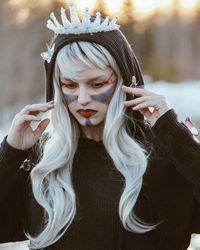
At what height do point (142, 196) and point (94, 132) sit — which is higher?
point (94, 132)

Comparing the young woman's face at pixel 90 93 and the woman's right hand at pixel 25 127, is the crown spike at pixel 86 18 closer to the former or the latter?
the young woman's face at pixel 90 93

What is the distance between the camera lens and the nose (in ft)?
9.25

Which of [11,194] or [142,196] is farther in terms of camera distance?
[11,194]

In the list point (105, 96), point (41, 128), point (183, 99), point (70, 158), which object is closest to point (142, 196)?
point (70, 158)

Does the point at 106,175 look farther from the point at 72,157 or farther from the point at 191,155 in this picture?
the point at 191,155

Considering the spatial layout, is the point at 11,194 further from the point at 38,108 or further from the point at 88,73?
the point at 88,73

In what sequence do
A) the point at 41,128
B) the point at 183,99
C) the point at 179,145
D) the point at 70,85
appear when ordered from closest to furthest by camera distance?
the point at 179,145, the point at 70,85, the point at 41,128, the point at 183,99

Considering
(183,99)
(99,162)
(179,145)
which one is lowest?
(183,99)

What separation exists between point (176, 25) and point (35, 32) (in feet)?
110

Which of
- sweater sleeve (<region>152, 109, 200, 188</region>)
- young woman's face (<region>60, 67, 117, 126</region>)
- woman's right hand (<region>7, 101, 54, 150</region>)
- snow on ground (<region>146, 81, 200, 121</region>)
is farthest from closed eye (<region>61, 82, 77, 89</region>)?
snow on ground (<region>146, 81, 200, 121</region>)

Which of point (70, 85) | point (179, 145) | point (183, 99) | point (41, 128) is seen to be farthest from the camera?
point (183, 99)

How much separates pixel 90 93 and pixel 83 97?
5 cm

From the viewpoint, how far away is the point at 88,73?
2797mm

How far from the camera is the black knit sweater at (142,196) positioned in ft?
9.07
